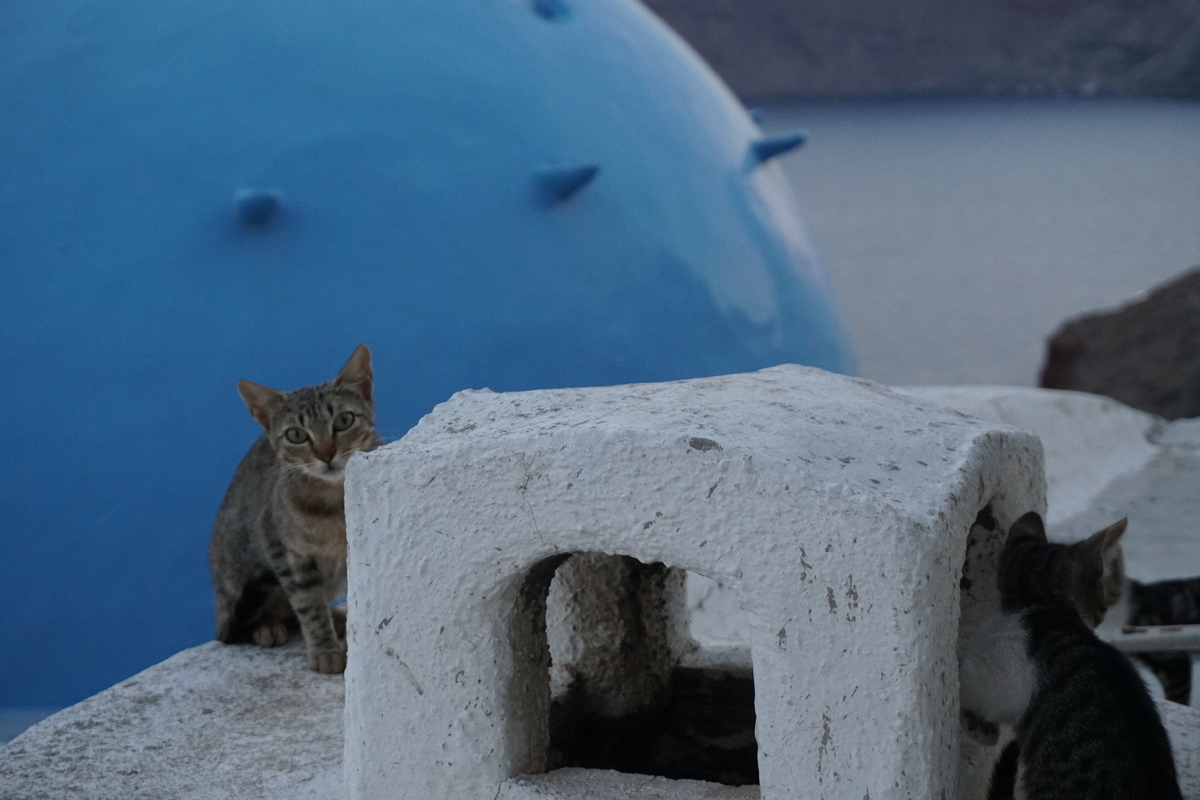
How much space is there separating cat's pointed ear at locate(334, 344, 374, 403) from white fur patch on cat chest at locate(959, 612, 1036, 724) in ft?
3.40

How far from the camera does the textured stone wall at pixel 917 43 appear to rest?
362 inches

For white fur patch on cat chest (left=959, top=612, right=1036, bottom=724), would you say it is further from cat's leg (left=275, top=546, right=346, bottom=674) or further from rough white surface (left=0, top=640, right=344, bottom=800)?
cat's leg (left=275, top=546, right=346, bottom=674)

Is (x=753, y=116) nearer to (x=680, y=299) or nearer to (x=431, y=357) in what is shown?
(x=680, y=299)

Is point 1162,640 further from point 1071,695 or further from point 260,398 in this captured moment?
point 260,398

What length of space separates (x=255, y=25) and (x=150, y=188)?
0.52 meters

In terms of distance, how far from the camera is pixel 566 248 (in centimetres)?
269

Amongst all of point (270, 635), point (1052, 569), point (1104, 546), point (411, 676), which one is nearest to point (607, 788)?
point (411, 676)

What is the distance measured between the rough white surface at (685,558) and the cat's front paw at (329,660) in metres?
0.66

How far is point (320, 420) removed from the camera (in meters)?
1.81

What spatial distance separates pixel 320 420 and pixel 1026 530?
1.07 meters

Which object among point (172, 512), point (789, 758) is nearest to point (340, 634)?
point (172, 512)

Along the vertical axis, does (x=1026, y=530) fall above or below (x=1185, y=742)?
above

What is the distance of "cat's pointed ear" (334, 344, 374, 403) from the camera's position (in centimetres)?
185

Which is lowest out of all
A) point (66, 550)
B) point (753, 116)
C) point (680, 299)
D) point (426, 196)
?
point (66, 550)
